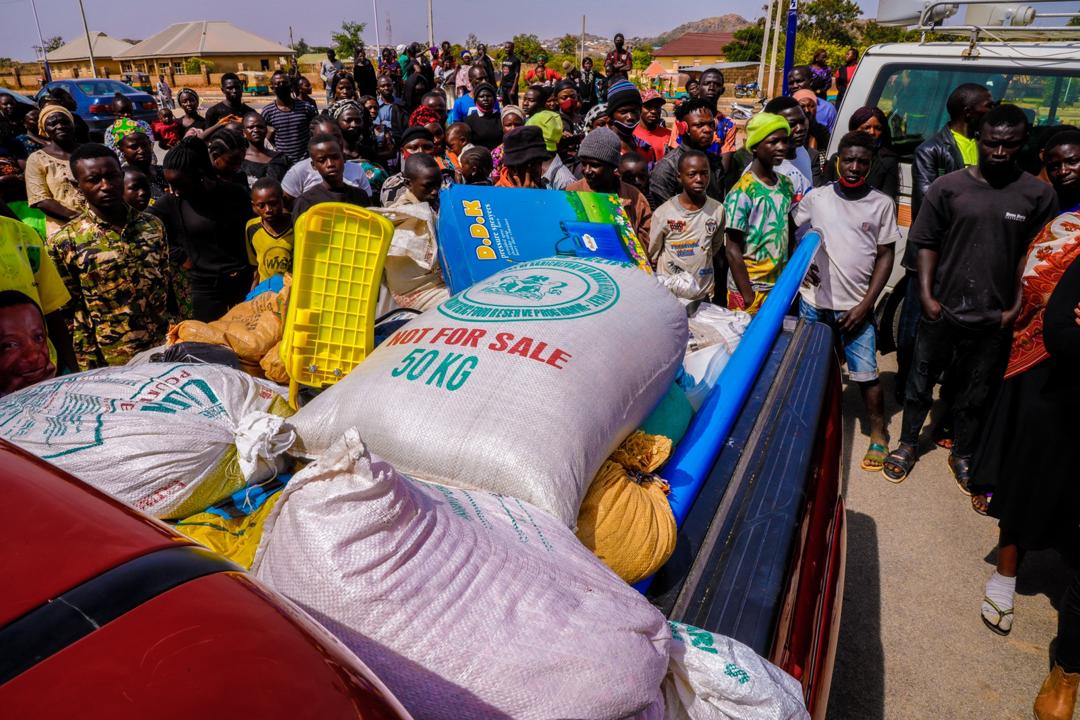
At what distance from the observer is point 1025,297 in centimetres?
266

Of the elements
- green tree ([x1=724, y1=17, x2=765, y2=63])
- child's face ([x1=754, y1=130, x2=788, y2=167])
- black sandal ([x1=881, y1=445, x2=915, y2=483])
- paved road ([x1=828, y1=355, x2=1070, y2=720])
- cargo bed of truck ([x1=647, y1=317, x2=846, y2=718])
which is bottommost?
paved road ([x1=828, y1=355, x2=1070, y2=720])

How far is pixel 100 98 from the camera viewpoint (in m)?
15.4

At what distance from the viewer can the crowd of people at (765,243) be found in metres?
2.49

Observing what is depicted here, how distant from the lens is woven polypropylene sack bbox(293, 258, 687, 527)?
1.48 meters

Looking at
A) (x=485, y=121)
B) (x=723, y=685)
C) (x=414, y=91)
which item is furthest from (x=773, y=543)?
(x=414, y=91)

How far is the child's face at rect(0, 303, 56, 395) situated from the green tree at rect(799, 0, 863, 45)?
49.1 m

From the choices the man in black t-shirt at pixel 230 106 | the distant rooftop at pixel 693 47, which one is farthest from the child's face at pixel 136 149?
the distant rooftop at pixel 693 47

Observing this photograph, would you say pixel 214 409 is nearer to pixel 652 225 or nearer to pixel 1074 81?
pixel 652 225

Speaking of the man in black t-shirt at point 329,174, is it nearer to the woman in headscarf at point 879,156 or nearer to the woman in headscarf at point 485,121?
the woman in headscarf at point 879,156

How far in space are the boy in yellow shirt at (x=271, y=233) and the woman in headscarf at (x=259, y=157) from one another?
1684 mm

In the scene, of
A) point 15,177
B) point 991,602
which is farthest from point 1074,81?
point 15,177

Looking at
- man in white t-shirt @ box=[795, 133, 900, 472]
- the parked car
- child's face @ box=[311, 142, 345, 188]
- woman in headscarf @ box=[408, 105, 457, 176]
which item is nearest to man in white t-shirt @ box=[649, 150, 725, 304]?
man in white t-shirt @ box=[795, 133, 900, 472]

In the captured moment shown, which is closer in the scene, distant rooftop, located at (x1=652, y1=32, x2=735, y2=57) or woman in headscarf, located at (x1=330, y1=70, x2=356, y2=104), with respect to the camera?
woman in headscarf, located at (x1=330, y1=70, x2=356, y2=104)

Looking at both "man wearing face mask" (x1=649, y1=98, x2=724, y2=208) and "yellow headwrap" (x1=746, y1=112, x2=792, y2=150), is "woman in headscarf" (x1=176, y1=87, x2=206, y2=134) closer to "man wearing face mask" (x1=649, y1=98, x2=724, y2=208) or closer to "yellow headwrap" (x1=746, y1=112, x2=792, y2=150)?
"man wearing face mask" (x1=649, y1=98, x2=724, y2=208)
